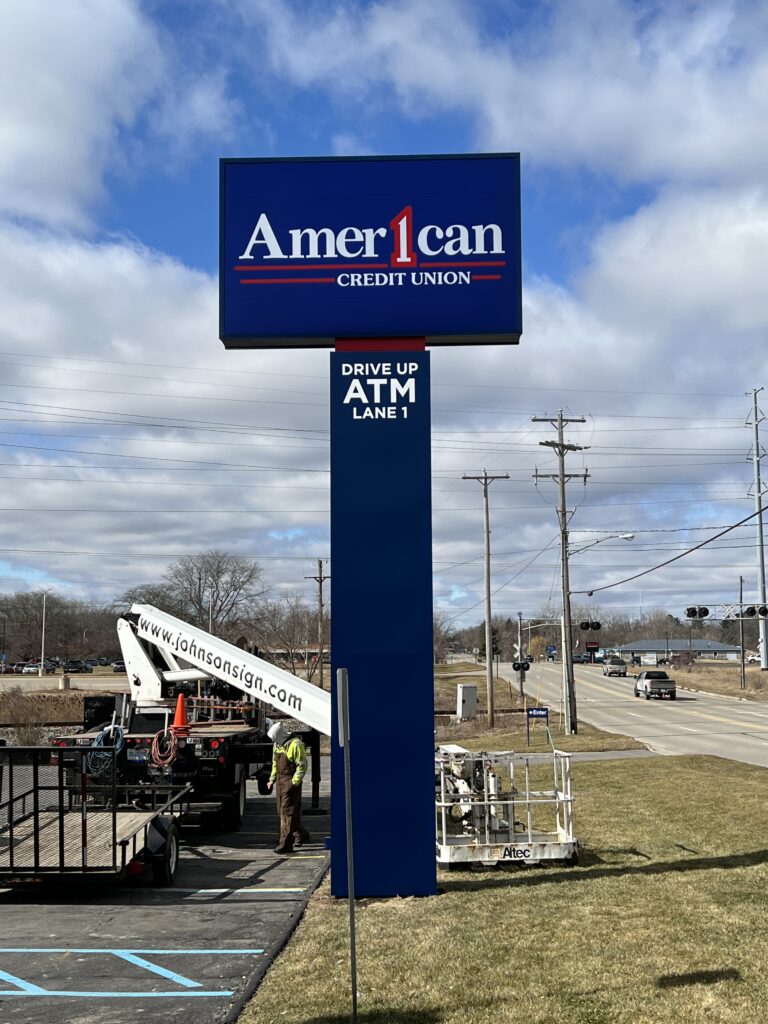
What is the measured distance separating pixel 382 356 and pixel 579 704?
47233mm

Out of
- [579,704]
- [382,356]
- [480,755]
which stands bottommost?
[579,704]

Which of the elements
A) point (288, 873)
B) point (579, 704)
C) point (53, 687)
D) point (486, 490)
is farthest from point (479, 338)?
point (53, 687)

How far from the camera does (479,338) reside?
1047cm

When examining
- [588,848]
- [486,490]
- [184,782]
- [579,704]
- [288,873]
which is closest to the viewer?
[288,873]

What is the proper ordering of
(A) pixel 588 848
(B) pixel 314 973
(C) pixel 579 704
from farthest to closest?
(C) pixel 579 704
(A) pixel 588 848
(B) pixel 314 973

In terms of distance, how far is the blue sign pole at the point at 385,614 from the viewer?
9891 millimetres

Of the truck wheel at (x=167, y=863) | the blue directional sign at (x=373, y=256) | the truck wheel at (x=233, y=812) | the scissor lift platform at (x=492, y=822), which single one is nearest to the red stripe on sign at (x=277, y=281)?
the blue directional sign at (x=373, y=256)

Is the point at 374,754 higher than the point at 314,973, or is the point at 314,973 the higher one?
the point at 374,754

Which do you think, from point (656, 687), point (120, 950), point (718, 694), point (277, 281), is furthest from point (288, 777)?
point (718, 694)

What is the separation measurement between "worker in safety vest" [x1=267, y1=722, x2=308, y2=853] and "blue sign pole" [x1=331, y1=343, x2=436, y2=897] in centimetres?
217

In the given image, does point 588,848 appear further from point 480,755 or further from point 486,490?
point 486,490

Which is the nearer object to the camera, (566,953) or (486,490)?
(566,953)

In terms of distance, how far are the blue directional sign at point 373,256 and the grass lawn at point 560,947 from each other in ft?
18.7

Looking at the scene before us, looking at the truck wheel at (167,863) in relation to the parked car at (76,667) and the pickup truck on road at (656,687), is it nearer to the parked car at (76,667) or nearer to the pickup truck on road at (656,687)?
the pickup truck on road at (656,687)
